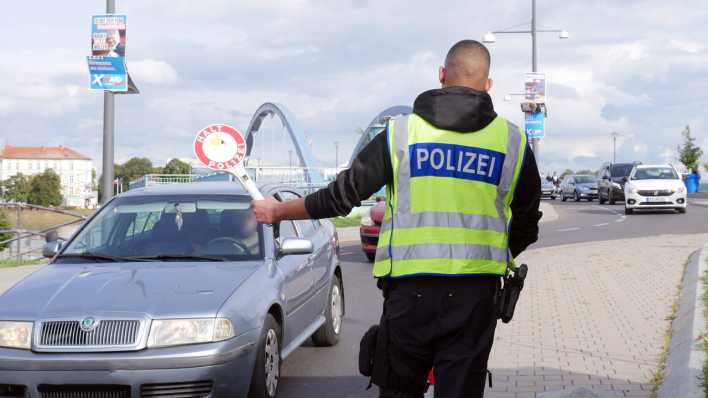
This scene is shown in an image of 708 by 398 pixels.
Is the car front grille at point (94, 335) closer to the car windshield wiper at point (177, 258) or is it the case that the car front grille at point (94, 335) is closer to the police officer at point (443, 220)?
the car windshield wiper at point (177, 258)

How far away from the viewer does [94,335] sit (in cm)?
518

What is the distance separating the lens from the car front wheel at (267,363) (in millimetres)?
5605

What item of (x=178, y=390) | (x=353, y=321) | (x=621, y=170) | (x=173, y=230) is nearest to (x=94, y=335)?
(x=178, y=390)

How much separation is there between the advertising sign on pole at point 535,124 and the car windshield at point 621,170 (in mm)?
3960

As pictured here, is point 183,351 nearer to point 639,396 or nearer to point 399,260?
point 399,260

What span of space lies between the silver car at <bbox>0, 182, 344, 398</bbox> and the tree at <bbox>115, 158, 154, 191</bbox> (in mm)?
108059

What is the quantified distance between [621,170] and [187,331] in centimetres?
3739

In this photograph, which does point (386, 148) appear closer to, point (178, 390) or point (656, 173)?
point (178, 390)

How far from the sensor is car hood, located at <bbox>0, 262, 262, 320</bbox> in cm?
532

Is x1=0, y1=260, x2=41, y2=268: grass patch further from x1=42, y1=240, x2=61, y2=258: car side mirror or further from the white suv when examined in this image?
the white suv

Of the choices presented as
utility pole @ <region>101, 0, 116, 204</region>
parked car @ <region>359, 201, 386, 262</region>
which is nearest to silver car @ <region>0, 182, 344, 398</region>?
utility pole @ <region>101, 0, 116, 204</region>

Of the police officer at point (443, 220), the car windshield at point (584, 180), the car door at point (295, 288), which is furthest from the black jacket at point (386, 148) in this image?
the car windshield at point (584, 180)

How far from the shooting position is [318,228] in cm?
850

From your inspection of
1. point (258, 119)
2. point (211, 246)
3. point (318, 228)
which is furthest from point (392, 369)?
point (258, 119)
